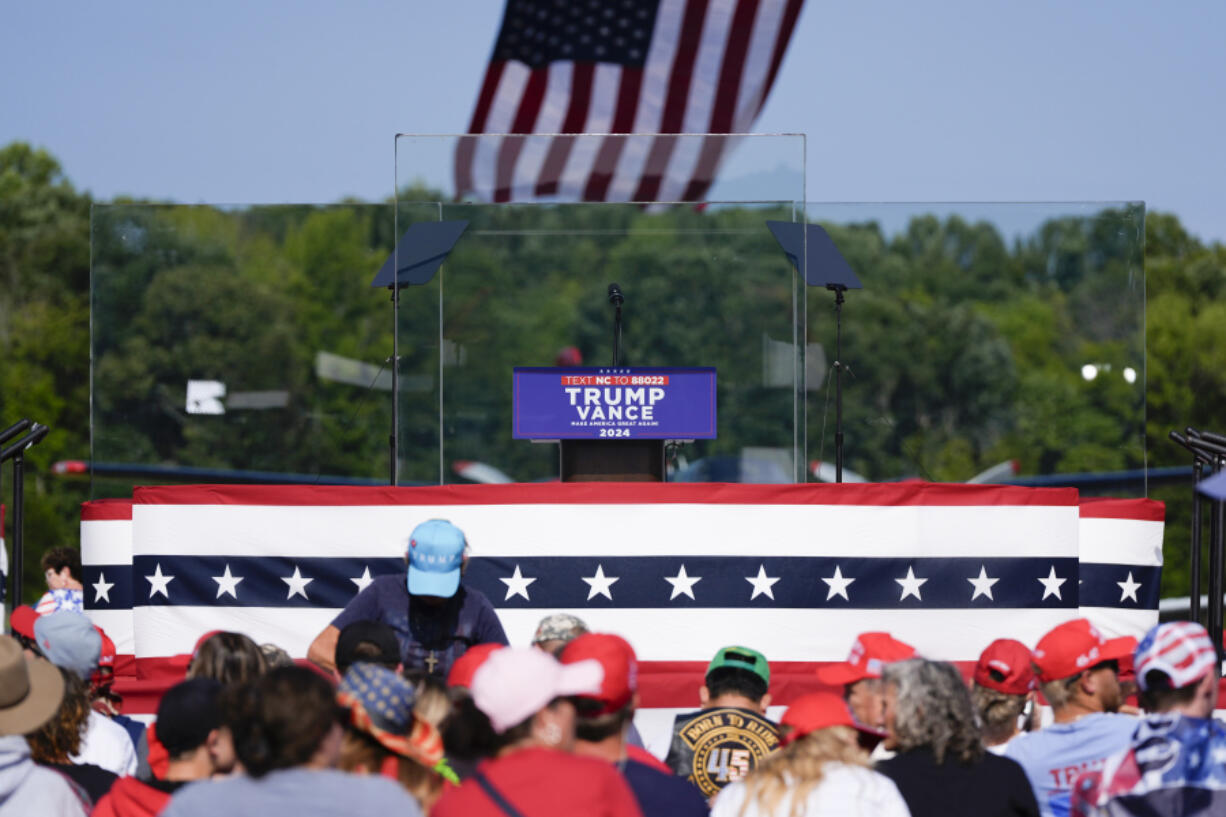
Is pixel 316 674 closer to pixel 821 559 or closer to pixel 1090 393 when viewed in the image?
pixel 821 559

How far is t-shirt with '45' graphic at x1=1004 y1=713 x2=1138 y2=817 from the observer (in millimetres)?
4426

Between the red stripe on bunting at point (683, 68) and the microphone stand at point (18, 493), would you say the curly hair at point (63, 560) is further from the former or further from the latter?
the red stripe on bunting at point (683, 68)

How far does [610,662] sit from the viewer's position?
3498 millimetres

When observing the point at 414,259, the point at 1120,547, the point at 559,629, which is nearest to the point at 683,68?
the point at 414,259

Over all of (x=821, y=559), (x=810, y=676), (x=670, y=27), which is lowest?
(x=810, y=676)

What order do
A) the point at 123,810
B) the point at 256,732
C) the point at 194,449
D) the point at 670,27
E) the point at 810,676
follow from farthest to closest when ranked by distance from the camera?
the point at 670,27
the point at 194,449
the point at 810,676
the point at 123,810
the point at 256,732

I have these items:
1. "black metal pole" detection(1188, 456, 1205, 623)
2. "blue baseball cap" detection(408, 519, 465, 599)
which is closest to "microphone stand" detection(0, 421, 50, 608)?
"blue baseball cap" detection(408, 519, 465, 599)

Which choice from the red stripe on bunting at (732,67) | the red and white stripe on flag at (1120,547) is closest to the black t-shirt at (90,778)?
the red and white stripe on flag at (1120,547)

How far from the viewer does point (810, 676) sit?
7.86 m

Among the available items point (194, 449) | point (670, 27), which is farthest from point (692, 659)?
point (670, 27)

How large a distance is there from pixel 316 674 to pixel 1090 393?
14.4 m

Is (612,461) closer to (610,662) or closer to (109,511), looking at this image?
(109,511)

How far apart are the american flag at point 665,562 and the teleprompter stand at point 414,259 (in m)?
1.79

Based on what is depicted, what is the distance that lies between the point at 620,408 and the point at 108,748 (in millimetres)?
3932
